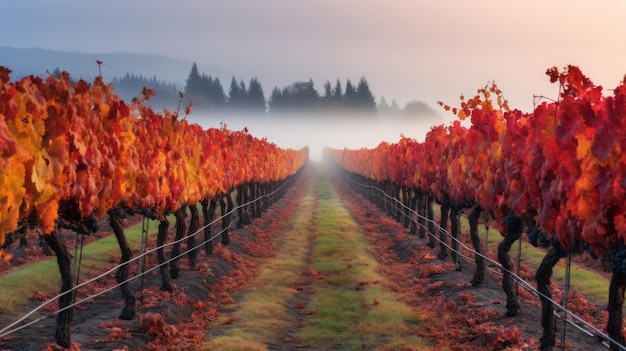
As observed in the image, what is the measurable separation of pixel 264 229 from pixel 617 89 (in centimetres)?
2624

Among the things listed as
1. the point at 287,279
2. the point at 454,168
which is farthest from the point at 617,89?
the point at 287,279

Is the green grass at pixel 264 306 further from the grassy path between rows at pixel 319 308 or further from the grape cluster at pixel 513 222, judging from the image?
the grape cluster at pixel 513 222

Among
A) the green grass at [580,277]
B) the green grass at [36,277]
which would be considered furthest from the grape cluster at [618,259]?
the green grass at [36,277]

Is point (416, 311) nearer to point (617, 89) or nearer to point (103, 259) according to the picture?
point (617, 89)

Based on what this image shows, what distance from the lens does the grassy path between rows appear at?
14.3 metres

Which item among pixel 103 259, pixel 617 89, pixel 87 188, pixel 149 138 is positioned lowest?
pixel 103 259

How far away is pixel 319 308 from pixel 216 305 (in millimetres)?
2781

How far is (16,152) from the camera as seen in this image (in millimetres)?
9336

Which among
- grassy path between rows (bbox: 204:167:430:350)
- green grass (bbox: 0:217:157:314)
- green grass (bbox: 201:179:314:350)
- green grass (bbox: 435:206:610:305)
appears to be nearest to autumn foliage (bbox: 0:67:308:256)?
green grass (bbox: 201:179:314:350)

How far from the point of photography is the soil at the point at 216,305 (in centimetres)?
1325

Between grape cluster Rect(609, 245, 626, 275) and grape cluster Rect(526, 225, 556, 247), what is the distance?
2.31 meters

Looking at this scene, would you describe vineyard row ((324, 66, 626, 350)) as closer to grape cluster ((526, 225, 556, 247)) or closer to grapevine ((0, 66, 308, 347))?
grape cluster ((526, 225, 556, 247))

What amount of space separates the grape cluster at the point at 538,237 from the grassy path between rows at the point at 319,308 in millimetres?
3143

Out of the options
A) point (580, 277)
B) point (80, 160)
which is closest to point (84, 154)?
point (80, 160)
